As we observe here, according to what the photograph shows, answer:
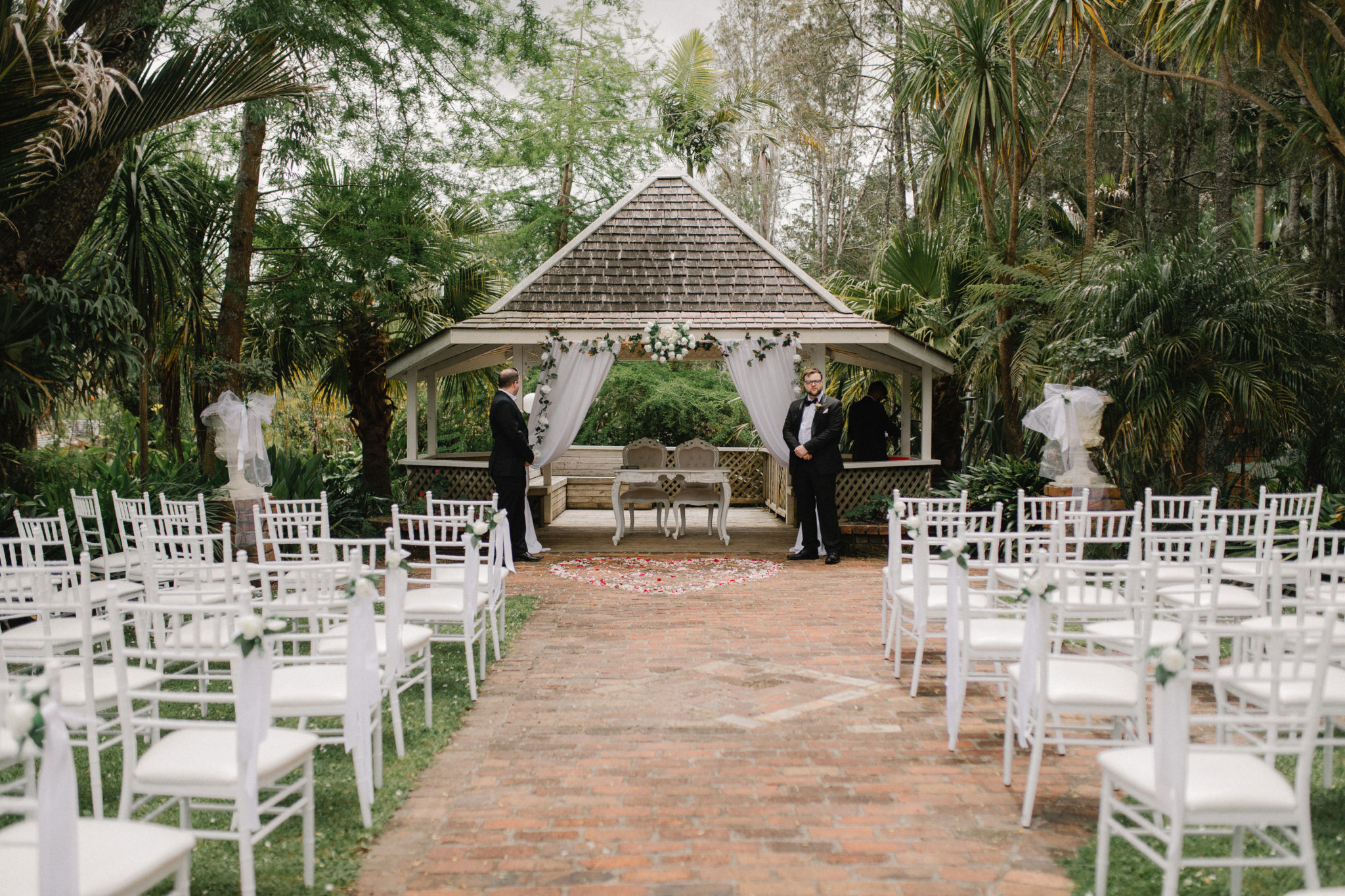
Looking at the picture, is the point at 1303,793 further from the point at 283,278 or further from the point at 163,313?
the point at 283,278

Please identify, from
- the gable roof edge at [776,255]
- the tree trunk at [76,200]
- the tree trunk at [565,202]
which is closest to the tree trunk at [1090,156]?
the gable roof edge at [776,255]

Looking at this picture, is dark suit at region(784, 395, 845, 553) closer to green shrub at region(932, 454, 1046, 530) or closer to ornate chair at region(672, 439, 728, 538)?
green shrub at region(932, 454, 1046, 530)

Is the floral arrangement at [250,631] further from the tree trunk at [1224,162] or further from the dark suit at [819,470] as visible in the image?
the tree trunk at [1224,162]

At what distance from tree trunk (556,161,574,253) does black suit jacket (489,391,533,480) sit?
10382mm

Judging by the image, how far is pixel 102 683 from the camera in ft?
12.2

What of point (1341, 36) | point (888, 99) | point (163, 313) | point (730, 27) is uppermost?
point (730, 27)

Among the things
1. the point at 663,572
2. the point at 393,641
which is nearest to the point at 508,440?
the point at 663,572

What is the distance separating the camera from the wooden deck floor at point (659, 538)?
36.2ft

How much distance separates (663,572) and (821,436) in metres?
2.20

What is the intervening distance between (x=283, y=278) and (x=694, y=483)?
6.56 metres

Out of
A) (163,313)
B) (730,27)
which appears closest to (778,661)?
(163,313)

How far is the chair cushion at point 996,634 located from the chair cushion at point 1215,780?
1.29 m

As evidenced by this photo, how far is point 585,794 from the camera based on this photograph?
13.0ft

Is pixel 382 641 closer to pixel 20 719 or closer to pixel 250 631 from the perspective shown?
pixel 250 631
